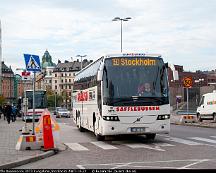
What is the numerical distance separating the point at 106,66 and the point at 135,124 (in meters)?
2.47

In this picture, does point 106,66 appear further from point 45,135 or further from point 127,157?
point 127,157

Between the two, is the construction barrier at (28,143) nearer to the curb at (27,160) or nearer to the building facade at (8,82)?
the curb at (27,160)

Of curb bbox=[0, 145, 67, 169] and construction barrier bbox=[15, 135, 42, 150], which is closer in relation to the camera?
curb bbox=[0, 145, 67, 169]

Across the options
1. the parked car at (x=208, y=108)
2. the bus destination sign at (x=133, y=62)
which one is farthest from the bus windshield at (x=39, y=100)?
the bus destination sign at (x=133, y=62)

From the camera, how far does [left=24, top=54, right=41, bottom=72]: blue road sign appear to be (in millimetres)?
17016

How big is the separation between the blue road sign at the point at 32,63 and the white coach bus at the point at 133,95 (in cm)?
232

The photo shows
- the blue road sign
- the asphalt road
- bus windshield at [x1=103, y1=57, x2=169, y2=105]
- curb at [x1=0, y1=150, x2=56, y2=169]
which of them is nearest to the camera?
curb at [x1=0, y1=150, x2=56, y2=169]

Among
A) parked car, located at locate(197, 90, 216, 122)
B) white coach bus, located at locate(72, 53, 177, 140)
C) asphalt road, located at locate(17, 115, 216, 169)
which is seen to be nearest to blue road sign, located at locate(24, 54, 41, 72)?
white coach bus, located at locate(72, 53, 177, 140)

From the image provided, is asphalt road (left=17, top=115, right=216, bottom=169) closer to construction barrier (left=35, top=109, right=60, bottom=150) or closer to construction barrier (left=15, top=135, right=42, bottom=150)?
construction barrier (left=35, top=109, right=60, bottom=150)

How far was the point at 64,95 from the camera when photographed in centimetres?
17438

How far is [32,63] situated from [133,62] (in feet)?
12.6

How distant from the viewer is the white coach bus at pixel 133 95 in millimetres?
17078

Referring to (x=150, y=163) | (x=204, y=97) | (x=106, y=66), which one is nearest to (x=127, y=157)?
(x=150, y=163)

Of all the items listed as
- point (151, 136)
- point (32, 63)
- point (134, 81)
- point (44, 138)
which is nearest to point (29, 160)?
point (44, 138)
